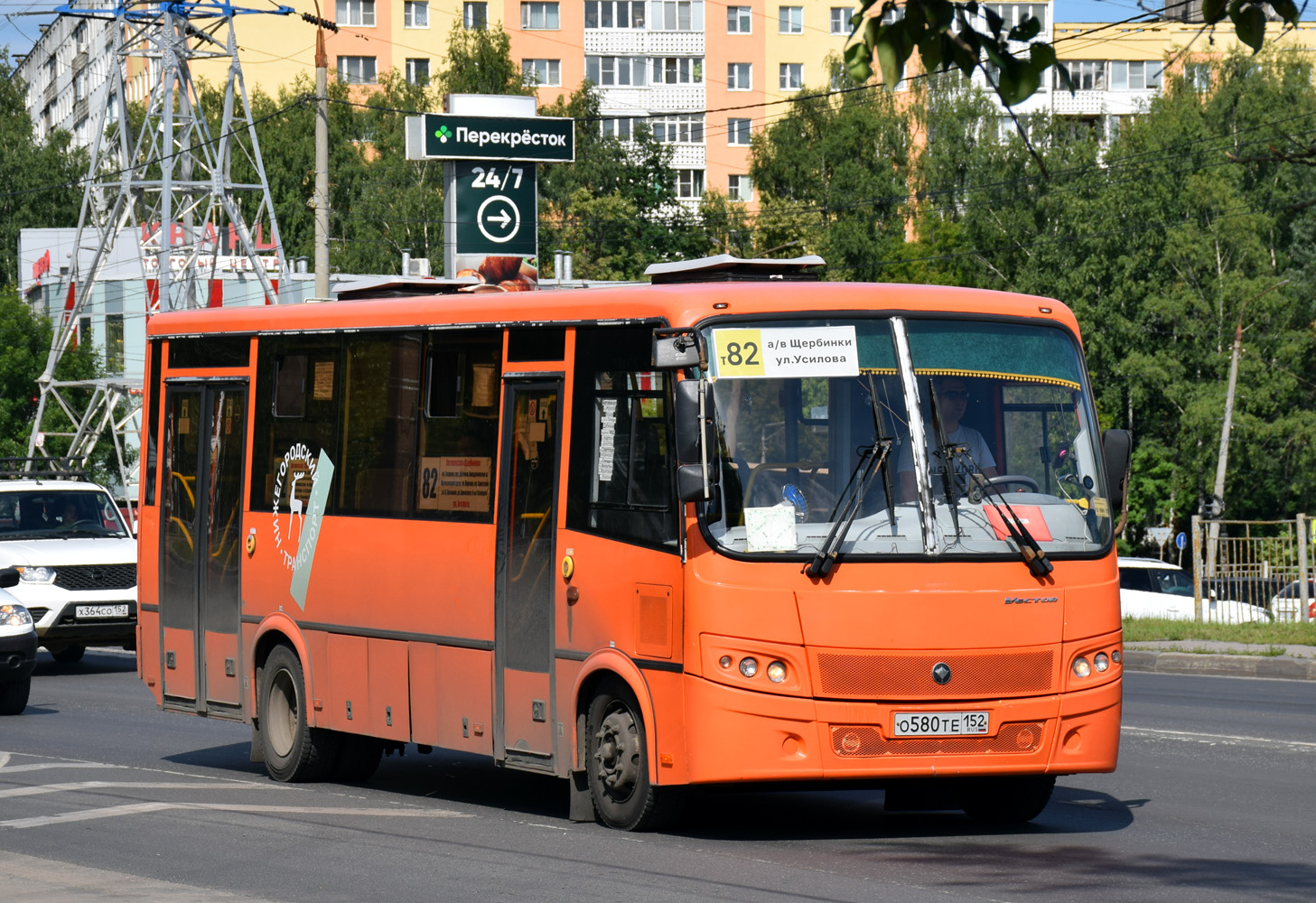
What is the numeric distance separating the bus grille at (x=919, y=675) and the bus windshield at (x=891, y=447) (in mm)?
482

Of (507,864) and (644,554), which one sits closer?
(507,864)

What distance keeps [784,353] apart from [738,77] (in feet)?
284

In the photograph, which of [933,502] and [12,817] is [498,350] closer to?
[933,502]

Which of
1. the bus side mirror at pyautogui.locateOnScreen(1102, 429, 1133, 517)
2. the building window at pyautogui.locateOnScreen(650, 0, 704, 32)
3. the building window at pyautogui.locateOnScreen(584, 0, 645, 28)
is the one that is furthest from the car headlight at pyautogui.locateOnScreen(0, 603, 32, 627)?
the building window at pyautogui.locateOnScreen(650, 0, 704, 32)

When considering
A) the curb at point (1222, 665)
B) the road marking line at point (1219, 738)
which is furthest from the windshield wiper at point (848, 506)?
the curb at point (1222, 665)

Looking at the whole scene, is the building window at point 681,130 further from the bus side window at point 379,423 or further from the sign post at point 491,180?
the bus side window at point 379,423

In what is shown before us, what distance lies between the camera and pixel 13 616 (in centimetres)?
1728

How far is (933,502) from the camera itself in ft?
31.5

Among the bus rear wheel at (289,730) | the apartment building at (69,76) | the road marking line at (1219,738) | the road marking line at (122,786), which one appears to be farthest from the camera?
the apartment building at (69,76)

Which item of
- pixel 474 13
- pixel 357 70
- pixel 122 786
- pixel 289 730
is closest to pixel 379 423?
pixel 289 730

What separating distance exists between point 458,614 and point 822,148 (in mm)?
69449

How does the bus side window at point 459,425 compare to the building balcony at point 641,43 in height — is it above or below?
below

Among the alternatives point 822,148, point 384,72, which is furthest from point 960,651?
point 384,72

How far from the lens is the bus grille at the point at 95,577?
848 inches
